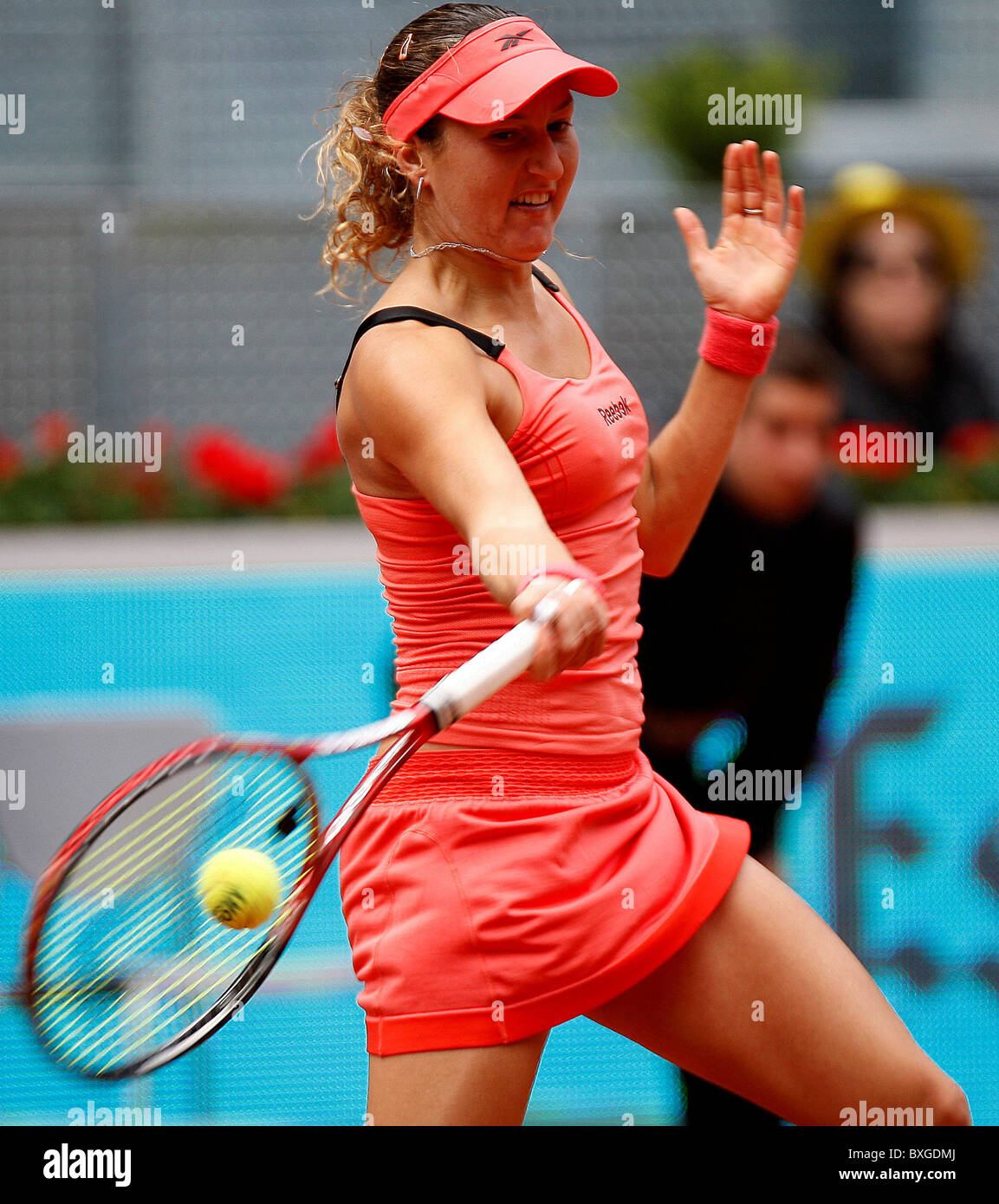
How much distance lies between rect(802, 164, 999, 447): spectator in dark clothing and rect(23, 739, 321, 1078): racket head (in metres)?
1.99

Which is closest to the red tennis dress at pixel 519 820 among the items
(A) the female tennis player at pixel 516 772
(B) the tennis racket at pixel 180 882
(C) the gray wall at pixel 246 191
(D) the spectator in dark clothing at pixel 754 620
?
(A) the female tennis player at pixel 516 772

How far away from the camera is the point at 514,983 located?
1.65 meters

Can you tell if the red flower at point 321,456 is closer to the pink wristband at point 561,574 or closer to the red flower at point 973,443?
the red flower at point 973,443

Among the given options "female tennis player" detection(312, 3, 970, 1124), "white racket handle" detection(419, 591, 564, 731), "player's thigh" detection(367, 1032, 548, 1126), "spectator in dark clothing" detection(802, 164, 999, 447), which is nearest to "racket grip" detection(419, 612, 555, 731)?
"white racket handle" detection(419, 591, 564, 731)

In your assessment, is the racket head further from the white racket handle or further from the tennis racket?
the white racket handle

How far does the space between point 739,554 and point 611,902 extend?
3.79 feet

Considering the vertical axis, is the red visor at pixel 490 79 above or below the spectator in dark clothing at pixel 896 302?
above

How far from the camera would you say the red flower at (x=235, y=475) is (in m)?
3.62

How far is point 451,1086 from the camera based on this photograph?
163 cm

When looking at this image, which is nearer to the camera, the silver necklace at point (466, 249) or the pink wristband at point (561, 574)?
the pink wristband at point (561, 574)

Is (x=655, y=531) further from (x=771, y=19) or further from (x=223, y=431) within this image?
(x=771, y=19)

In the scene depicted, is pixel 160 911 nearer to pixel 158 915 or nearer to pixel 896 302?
pixel 158 915

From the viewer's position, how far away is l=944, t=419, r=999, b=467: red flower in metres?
3.65
